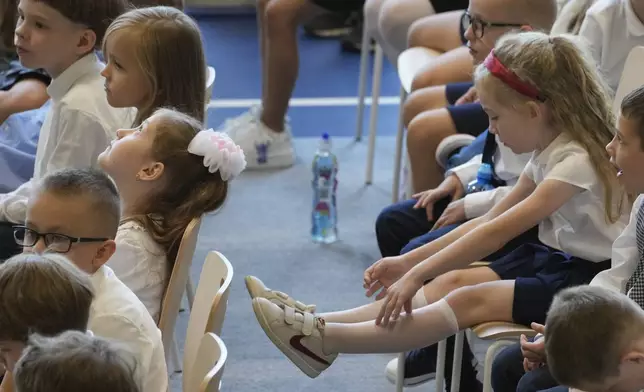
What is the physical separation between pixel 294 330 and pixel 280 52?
2.11 meters

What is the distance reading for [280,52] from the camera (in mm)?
4105

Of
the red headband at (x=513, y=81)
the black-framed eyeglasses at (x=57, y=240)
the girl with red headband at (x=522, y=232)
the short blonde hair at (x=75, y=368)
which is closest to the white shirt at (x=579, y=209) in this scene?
the girl with red headband at (x=522, y=232)

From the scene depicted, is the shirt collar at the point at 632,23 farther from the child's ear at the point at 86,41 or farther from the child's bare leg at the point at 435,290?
the child's ear at the point at 86,41

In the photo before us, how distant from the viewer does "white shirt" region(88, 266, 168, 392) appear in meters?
1.64

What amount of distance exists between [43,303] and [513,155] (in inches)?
56.6

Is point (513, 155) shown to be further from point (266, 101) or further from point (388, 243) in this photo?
point (266, 101)

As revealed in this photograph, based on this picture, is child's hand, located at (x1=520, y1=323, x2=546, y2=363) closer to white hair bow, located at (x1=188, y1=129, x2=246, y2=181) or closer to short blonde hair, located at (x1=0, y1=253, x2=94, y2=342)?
white hair bow, located at (x1=188, y1=129, x2=246, y2=181)

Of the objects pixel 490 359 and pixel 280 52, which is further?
pixel 280 52

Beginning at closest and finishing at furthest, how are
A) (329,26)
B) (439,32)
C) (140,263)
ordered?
1. (140,263)
2. (439,32)
3. (329,26)

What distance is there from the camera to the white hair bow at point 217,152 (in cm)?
199

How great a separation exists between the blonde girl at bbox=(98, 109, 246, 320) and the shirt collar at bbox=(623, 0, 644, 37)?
1.13 m

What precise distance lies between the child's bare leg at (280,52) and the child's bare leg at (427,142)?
123cm

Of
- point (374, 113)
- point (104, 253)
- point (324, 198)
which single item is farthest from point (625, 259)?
point (374, 113)

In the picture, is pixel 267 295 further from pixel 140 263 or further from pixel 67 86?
pixel 67 86
